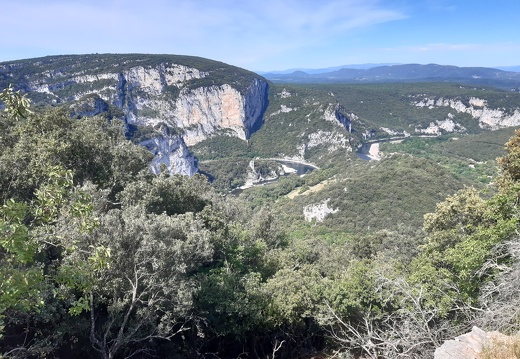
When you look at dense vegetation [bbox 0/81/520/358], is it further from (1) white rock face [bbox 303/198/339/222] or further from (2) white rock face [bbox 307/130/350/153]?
(2) white rock face [bbox 307/130/350/153]

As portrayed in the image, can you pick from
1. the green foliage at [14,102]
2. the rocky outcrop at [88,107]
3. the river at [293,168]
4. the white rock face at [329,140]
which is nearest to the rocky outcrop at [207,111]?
the river at [293,168]

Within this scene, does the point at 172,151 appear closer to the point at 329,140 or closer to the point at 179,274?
the point at 329,140

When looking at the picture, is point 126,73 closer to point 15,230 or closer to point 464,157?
point 464,157

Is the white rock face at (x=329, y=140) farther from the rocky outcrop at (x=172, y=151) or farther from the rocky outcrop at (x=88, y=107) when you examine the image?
the rocky outcrop at (x=88, y=107)

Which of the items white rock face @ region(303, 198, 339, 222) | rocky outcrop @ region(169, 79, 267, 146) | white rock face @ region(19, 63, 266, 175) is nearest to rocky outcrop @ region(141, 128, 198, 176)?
white rock face @ region(19, 63, 266, 175)

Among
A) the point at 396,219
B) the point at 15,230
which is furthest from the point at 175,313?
the point at 396,219
